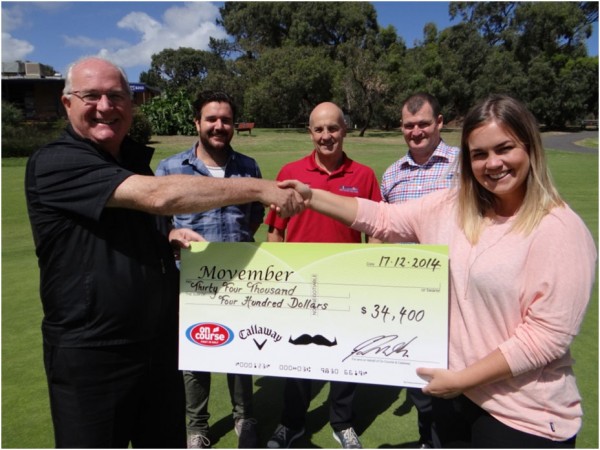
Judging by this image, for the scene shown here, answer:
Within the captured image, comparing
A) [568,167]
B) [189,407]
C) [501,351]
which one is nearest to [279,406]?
[189,407]

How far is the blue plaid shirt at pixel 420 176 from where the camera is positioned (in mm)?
3789

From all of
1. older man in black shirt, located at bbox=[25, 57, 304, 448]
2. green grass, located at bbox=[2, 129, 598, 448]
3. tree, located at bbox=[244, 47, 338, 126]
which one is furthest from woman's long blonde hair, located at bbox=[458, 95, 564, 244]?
tree, located at bbox=[244, 47, 338, 126]

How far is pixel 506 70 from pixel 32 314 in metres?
54.3

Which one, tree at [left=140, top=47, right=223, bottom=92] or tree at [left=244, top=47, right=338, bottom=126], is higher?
tree at [left=140, top=47, right=223, bottom=92]

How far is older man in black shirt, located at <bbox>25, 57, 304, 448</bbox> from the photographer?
2090 mm

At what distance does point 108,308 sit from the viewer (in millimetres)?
2174

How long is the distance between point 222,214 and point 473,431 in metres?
2.15

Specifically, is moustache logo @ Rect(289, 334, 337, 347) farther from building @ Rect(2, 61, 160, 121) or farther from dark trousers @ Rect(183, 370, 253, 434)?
building @ Rect(2, 61, 160, 121)

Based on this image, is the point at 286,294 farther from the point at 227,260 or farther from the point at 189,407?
the point at 189,407

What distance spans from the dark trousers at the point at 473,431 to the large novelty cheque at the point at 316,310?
16 centimetres

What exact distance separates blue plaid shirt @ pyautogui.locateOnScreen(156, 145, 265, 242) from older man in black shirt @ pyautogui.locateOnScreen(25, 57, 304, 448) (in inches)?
42.3

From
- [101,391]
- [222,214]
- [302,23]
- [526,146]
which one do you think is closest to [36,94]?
[302,23]

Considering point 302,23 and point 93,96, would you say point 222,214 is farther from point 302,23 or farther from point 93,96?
point 302,23
